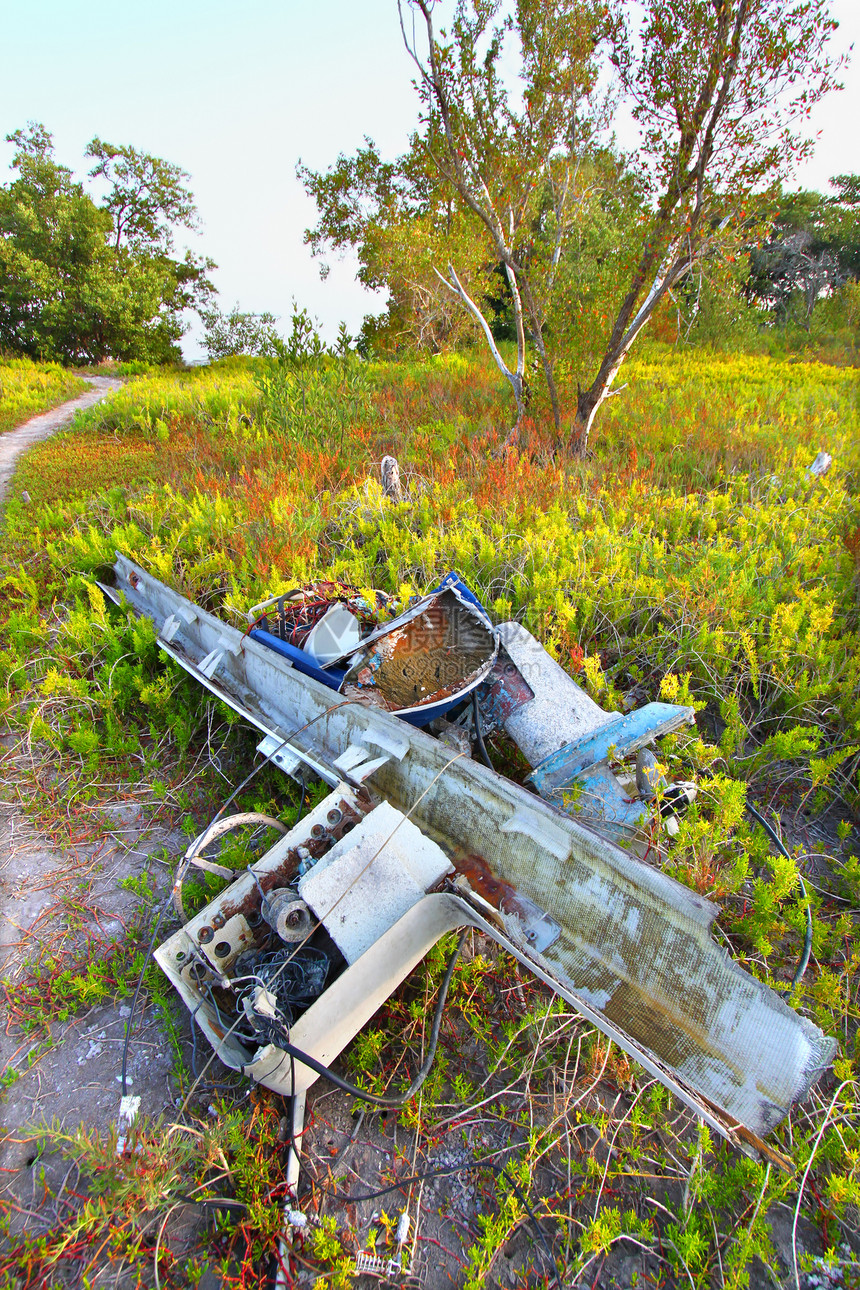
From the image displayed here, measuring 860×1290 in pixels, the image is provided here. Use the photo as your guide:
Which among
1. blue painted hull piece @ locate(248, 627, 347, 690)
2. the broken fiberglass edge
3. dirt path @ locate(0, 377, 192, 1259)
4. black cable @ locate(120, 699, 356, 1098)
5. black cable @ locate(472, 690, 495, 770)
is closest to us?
the broken fiberglass edge

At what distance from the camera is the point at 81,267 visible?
22156 mm

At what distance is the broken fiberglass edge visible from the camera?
5.26ft

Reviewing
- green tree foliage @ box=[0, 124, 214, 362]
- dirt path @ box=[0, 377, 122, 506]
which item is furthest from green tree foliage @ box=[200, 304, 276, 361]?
dirt path @ box=[0, 377, 122, 506]

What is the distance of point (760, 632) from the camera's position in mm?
3398

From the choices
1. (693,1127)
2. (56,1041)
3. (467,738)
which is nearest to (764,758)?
(467,738)

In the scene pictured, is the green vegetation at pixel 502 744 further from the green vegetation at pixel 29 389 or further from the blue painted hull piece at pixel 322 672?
the green vegetation at pixel 29 389

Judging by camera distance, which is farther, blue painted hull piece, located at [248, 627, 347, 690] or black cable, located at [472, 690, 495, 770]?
blue painted hull piece, located at [248, 627, 347, 690]

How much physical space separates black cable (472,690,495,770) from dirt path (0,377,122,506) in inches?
260

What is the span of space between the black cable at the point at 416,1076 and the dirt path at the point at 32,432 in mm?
7268

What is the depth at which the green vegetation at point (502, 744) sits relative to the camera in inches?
65.2

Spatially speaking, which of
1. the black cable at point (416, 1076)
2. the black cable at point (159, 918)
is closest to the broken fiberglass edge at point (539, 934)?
the black cable at point (416, 1076)

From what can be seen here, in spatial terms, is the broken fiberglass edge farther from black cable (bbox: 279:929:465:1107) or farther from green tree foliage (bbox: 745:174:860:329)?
green tree foliage (bbox: 745:174:860:329)

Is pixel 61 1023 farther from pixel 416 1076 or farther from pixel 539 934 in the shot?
pixel 539 934

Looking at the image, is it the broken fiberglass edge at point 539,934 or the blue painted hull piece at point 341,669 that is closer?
the broken fiberglass edge at point 539,934
